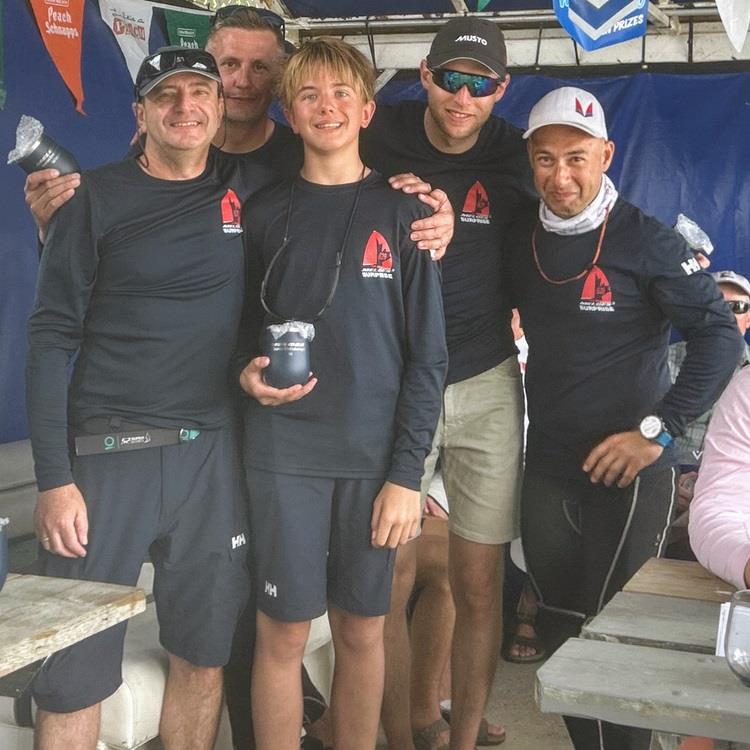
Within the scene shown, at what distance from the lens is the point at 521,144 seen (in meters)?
2.89

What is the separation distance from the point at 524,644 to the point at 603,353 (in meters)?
2.00

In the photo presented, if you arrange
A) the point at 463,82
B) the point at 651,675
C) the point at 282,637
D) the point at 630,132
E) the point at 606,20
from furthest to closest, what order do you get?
1. the point at 630,132
2. the point at 606,20
3. the point at 463,82
4. the point at 282,637
5. the point at 651,675

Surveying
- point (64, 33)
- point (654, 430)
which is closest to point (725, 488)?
point (654, 430)

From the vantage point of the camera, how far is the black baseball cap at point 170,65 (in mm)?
2408

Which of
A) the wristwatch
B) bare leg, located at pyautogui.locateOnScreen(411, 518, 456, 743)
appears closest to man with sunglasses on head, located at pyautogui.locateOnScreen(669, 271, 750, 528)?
bare leg, located at pyautogui.locateOnScreen(411, 518, 456, 743)

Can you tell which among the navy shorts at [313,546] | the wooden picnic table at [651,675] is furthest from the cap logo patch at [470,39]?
the wooden picnic table at [651,675]

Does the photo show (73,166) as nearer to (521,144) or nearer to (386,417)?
(386,417)

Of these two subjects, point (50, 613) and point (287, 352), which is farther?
point (287, 352)

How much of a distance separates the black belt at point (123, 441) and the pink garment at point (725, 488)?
3.77 ft

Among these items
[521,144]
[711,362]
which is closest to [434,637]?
[711,362]

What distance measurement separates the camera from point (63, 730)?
7.64 ft

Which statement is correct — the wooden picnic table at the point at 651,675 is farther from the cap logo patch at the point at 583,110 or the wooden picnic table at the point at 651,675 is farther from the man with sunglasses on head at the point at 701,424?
the man with sunglasses on head at the point at 701,424

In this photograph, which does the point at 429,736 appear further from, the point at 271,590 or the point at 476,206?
the point at 476,206

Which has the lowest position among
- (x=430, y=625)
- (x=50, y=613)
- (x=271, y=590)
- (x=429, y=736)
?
(x=429, y=736)
